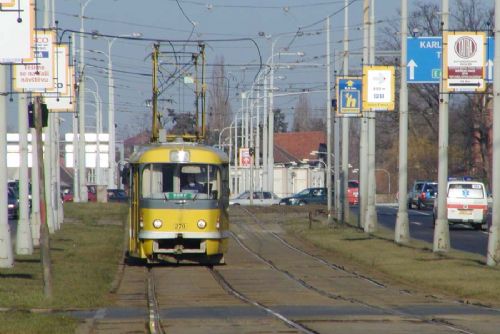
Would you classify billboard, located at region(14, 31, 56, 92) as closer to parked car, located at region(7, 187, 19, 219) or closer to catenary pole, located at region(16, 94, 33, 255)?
catenary pole, located at region(16, 94, 33, 255)

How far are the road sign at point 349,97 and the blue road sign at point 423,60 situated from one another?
608 cm

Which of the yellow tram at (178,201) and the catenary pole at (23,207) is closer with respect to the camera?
the yellow tram at (178,201)

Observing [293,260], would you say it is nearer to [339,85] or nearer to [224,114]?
[339,85]

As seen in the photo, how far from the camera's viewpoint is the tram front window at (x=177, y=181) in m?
28.0

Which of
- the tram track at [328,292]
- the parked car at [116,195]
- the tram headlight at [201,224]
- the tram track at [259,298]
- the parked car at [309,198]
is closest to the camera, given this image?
the tram track at [259,298]

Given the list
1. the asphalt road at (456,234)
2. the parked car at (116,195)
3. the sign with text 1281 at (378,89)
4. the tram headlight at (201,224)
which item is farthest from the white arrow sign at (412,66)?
the parked car at (116,195)

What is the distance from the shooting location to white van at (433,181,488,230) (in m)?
47.4

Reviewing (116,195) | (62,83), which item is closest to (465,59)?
(62,83)

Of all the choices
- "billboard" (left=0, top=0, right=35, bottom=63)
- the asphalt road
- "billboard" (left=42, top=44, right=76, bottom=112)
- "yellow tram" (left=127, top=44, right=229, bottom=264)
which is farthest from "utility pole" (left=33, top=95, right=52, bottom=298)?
the asphalt road

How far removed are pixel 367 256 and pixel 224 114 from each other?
81855 mm

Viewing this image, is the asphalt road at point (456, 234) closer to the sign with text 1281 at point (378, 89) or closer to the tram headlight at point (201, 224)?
the sign with text 1281 at point (378, 89)

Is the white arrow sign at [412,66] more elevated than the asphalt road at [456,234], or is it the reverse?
the white arrow sign at [412,66]

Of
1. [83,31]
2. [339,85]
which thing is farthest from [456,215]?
[83,31]

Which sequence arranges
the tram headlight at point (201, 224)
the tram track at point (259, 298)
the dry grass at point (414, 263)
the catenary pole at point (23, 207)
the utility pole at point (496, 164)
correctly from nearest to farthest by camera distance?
1. the tram track at point (259, 298)
2. the dry grass at point (414, 263)
3. the utility pole at point (496, 164)
4. the tram headlight at point (201, 224)
5. the catenary pole at point (23, 207)
